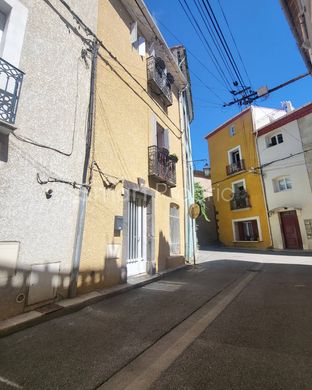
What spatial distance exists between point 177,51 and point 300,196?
38.0 ft

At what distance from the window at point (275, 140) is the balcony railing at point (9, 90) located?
670 inches

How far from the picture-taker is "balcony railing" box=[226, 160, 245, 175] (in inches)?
746

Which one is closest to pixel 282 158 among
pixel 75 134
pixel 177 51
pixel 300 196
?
pixel 300 196

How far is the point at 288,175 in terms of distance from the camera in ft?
51.2

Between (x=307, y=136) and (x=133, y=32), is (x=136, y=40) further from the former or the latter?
(x=307, y=136)

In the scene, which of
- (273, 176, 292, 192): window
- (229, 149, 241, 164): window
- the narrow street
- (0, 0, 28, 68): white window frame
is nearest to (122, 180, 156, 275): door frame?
the narrow street

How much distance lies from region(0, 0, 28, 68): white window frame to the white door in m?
4.33

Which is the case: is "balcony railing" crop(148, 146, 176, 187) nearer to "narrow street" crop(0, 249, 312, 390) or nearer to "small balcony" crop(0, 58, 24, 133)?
"narrow street" crop(0, 249, 312, 390)

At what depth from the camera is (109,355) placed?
101 inches

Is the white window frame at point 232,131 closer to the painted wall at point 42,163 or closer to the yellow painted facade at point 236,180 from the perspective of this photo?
the yellow painted facade at point 236,180

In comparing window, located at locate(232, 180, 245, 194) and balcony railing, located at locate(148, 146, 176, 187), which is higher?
window, located at locate(232, 180, 245, 194)

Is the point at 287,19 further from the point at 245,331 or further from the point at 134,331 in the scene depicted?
the point at 134,331

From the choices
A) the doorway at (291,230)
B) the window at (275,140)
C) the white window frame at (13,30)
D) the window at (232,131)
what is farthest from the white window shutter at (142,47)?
the window at (232,131)

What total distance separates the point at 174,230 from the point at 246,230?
1145 cm
